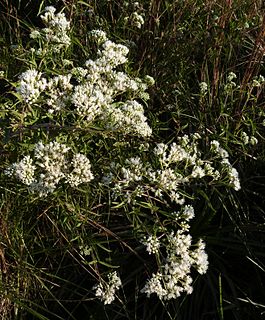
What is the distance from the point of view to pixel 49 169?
199cm

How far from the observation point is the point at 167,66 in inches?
126

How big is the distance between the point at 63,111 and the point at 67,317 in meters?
1.07

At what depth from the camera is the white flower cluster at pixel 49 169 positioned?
78.1 inches

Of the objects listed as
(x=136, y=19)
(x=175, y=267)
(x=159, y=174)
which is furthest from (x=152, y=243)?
(x=136, y=19)

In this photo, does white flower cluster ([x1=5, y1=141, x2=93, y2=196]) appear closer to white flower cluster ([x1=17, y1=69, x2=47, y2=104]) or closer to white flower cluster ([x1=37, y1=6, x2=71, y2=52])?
white flower cluster ([x1=17, y1=69, x2=47, y2=104])

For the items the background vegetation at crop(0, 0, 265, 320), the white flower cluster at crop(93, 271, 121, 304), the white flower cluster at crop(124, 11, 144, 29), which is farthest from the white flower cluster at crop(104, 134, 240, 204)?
the white flower cluster at crop(124, 11, 144, 29)

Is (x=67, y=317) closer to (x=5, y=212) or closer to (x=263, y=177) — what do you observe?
(x=5, y=212)

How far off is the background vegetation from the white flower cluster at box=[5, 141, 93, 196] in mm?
83

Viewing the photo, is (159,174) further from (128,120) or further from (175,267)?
(175,267)

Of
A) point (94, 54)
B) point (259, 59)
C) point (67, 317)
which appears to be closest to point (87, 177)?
point (67, 317)

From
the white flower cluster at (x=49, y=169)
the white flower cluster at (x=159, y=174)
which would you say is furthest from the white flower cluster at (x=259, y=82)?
the white flower cluster at (x=49, y=169)

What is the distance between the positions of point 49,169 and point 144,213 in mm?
587

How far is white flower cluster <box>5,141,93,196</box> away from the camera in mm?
1983

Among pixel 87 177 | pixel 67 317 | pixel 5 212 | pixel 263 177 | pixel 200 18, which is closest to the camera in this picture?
pixel 87 177
